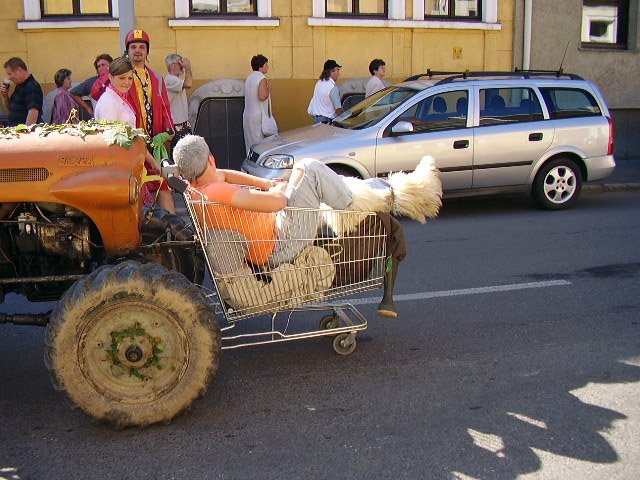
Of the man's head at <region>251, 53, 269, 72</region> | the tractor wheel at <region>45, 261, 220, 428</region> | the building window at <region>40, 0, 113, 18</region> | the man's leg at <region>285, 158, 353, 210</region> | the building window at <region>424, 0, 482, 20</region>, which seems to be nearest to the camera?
the tractor wheel at <region>45, 261, 220, 428</region>

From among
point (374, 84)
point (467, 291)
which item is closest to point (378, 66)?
point (374, 84)

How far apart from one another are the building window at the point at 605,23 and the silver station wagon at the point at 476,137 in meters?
5.97

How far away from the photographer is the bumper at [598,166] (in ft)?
35.7

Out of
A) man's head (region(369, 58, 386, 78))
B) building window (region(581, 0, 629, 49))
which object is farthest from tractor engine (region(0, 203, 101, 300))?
building window (region(581, 0, 629, 49))

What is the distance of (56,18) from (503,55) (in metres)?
A: 8.29

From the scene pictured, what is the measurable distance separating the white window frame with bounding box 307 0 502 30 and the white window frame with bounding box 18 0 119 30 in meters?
3.38

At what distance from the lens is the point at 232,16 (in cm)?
1382

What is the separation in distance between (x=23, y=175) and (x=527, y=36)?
13044 mm

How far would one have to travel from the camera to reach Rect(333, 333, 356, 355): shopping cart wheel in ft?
17.2

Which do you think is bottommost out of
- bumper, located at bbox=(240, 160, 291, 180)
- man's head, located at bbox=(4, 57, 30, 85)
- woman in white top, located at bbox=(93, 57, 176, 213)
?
bumper, located at bbox=(240, 160, 291, 180)

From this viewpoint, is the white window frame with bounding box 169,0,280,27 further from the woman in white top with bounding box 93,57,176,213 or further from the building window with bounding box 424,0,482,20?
the woman in white top with bounding box 93,57,176,213

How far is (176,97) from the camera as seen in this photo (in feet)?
36.9

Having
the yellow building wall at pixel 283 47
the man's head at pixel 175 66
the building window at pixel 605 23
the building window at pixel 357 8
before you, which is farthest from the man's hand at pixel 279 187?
the building window at pixel 605 23

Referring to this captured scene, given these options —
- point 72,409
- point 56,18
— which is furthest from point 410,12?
point 72,409
